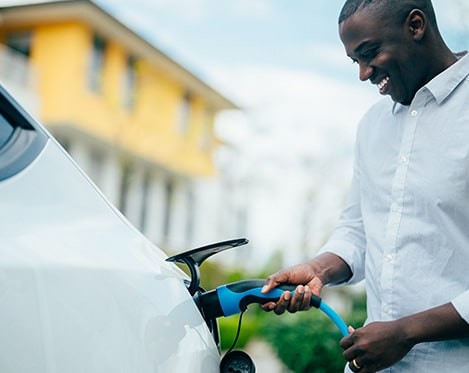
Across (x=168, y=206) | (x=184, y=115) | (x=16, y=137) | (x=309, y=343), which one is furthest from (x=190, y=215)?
(x=16, y=137)

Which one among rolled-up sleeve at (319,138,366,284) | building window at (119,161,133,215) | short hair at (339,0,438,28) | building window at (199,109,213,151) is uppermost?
short hair at (339,0,438,28)

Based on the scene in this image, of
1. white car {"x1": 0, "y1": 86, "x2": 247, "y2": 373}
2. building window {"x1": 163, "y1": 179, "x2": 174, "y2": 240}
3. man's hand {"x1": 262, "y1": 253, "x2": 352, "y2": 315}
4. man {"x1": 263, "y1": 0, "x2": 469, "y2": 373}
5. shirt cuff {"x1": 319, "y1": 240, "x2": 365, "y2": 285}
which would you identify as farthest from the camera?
building window {"x1": 163, "y1": 179, "x2": 174, "y2": 240}

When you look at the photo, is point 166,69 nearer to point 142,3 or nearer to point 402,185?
point 142,3

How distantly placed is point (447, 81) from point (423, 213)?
30cm

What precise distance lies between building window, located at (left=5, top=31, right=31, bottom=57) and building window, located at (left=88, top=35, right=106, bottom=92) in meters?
1.73

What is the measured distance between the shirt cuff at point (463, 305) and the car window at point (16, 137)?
0.86 m

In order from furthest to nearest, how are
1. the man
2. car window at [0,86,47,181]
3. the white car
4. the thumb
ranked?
the thumb < the man < car window at [0,86,47,181] < the white car

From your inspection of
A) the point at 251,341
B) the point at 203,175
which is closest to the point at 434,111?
the point at 251,341

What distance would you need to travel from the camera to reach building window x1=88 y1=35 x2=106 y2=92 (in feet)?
58.3

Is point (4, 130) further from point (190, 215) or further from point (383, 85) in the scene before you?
point (190, 215)

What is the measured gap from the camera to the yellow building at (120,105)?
1716cm

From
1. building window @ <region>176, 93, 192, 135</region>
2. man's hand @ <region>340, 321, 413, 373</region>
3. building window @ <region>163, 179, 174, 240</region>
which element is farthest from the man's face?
building window @ <region>163, 179, 174, 240</region>

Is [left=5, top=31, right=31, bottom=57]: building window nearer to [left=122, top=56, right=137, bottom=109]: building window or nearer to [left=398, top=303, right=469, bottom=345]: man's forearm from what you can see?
[left=122, top=56, right=137, bottom=109]: building window

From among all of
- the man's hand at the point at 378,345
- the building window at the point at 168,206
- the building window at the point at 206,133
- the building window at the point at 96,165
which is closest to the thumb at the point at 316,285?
the man's hand at the point at 378,345
